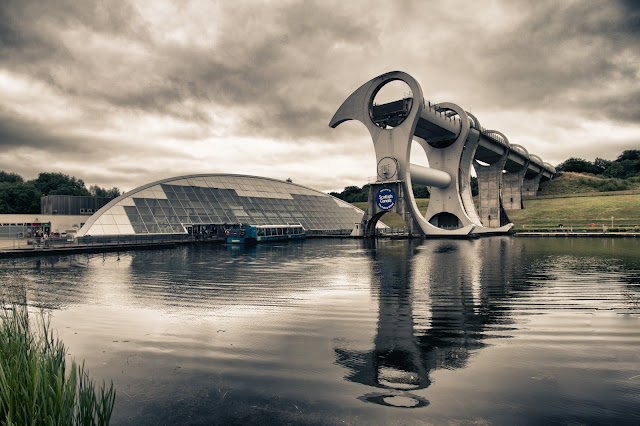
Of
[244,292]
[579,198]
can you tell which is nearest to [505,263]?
[244,292]

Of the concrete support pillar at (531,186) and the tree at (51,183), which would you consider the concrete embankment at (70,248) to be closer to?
the tree at (51,183)

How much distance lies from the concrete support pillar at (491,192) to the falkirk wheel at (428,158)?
0.73 ft

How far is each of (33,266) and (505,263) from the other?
110ft

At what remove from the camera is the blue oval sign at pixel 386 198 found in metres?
59.7

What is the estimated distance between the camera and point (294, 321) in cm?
1156

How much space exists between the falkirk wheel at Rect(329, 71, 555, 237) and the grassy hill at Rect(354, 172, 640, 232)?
10323mm

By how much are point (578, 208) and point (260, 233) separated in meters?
76.2

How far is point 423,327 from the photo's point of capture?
35.0 feet

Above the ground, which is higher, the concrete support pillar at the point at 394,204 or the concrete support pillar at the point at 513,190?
the concrete support pillar at the point at 513,190

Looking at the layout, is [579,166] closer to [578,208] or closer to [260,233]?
[578,208]

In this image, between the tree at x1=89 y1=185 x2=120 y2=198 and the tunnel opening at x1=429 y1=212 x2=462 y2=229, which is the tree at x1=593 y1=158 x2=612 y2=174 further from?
the tree at x1=89 y1=185 x2=120 y2=198

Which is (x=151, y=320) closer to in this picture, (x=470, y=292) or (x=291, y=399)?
(x=291, y=399)

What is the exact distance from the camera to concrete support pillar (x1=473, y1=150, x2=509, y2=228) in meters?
88.4

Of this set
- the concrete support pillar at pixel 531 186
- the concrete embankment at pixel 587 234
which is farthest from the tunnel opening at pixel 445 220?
A: the concrete support pillar at pixel 531 186
